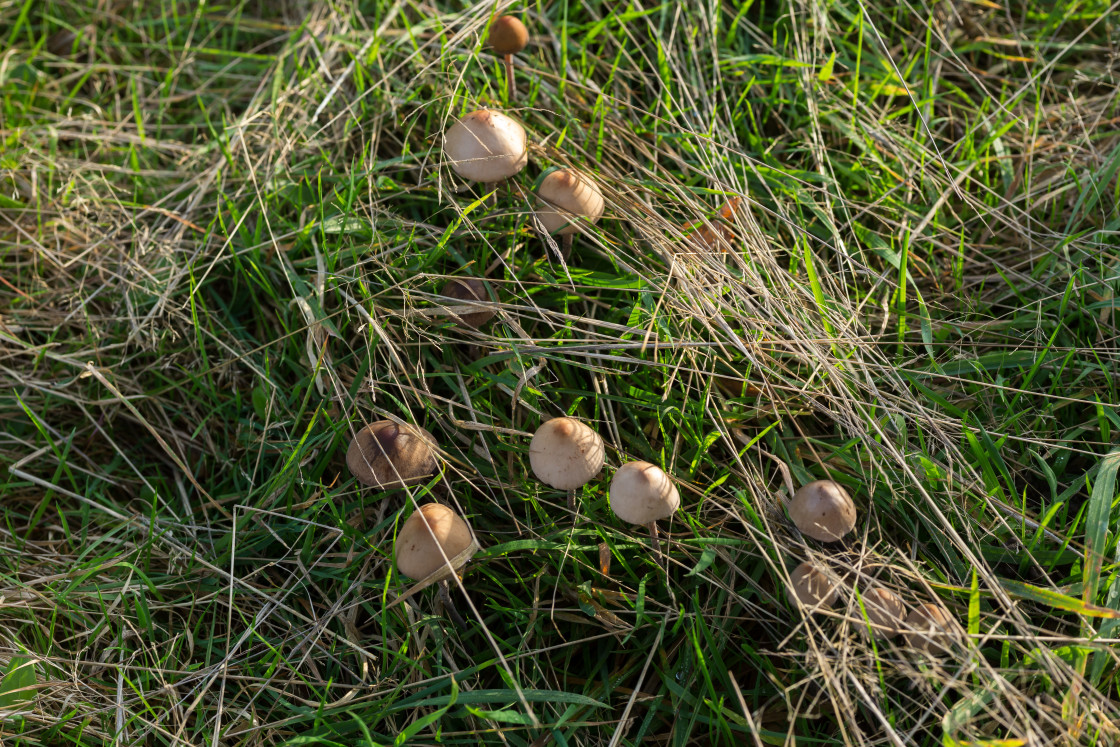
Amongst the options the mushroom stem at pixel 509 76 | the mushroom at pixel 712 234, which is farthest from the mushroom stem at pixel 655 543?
the mushroom stem at pixel 509 76

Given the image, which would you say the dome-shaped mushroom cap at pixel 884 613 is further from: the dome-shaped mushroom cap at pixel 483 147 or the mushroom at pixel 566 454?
the dome-shaped mushroom cap at pixel 483 147

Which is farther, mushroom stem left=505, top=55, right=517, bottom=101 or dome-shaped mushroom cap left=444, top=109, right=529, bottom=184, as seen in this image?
mushroom stem left=505, top=55, right=517, bottom=101

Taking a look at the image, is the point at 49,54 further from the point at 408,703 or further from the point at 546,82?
the point at 408,703

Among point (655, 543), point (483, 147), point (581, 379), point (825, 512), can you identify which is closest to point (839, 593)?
point (825, 512)

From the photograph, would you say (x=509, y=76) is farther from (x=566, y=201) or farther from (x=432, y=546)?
(x=432, y=546)

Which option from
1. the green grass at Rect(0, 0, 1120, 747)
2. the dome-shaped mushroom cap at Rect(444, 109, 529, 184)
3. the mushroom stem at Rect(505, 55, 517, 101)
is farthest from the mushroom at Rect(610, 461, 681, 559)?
the mushroom stem at Rect(505, 55, 517, 101)

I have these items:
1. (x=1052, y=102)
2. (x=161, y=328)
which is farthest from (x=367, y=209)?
(x=1052, y=102)

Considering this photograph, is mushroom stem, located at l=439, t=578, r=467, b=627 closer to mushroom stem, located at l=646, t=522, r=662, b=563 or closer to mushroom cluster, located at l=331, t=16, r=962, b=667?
mushroom cluster, located at l=331, t=16, r=962, b=667
